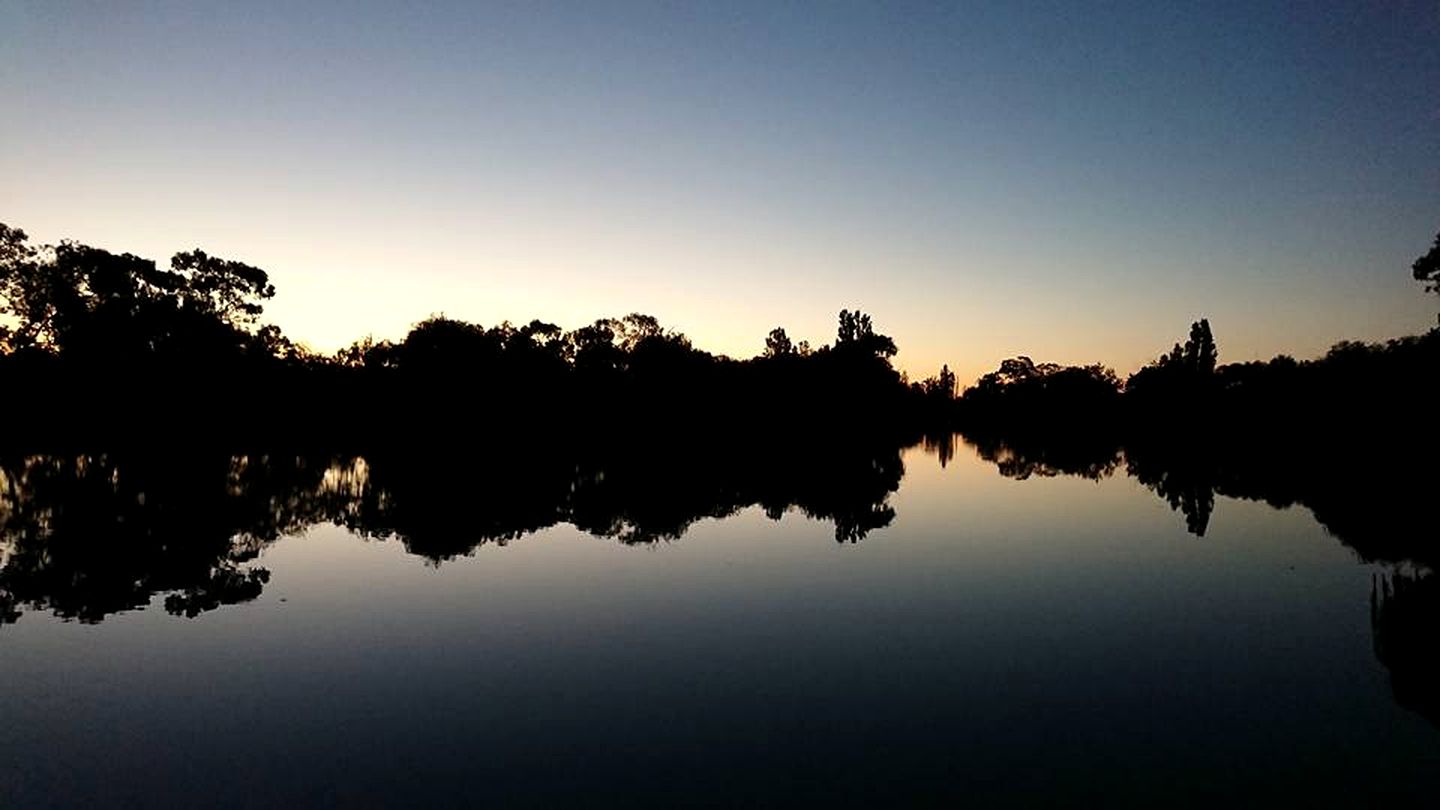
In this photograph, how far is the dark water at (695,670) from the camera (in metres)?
9.10

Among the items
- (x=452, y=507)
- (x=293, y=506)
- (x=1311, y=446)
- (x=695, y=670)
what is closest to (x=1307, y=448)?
(x=1311, y=446)

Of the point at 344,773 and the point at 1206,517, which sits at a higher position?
the point at 1206,517

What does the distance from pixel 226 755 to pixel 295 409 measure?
84765 millimetres

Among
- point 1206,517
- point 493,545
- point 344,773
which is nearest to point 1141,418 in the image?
point 1206,517

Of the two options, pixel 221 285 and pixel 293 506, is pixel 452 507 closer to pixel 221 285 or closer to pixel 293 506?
pixel 293 506

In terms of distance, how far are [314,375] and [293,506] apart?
224 ft

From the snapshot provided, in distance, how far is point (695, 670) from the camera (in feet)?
43.0

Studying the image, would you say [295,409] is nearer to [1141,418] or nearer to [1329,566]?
[1329,566]

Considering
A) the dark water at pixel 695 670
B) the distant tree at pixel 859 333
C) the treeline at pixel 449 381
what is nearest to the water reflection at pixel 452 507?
the dark water at pixel 695 670

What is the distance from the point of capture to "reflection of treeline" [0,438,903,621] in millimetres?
19156

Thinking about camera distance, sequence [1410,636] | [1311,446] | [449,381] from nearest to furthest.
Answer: [1410,636] → [1311,446] → [449,381]

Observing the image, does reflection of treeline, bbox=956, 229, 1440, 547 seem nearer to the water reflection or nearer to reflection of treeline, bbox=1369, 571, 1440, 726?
the water reflection

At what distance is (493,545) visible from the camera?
24875 mm

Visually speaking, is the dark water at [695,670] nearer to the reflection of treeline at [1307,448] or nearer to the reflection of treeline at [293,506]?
the reflection of treeline at [293,506]
